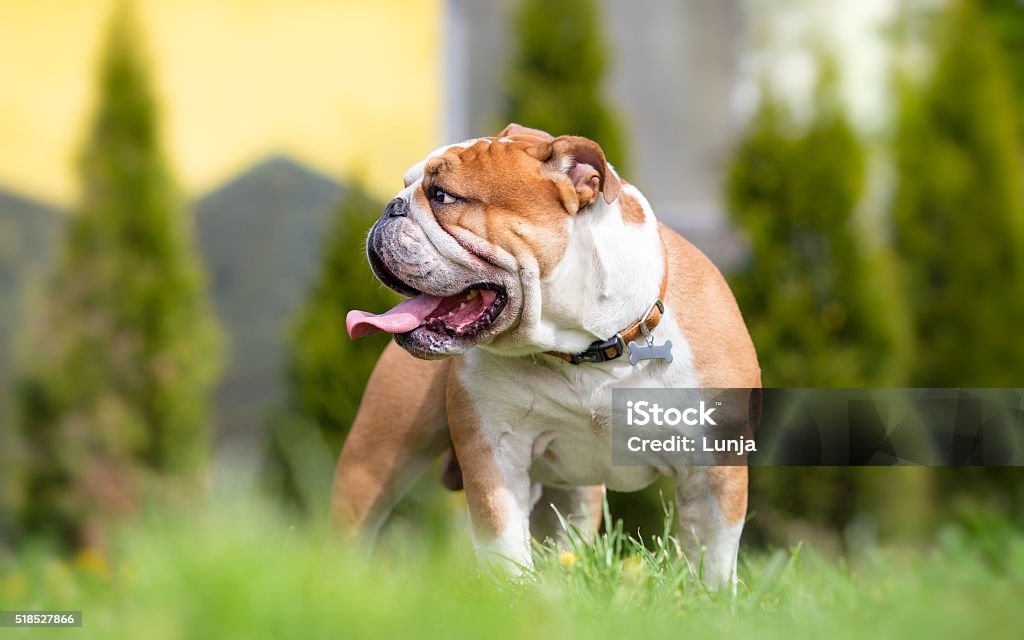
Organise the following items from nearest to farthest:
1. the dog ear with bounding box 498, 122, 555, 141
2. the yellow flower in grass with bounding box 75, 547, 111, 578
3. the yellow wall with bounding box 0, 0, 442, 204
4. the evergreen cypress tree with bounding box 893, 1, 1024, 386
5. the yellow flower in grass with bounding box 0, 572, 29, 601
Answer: the dog ear with bounding box 498, 122, 555, 141, the yellow flower in grass with bounding box 0, 572, 29, 601, the yellow flower in grass with bounding box 75, 547, 111, 578, the evergreen cypress tree with bounding box 893, 1, 1024, 386, the yellow wall with bounding box 0, 0, 442, 204

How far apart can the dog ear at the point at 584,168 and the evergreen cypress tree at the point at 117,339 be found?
192 inches

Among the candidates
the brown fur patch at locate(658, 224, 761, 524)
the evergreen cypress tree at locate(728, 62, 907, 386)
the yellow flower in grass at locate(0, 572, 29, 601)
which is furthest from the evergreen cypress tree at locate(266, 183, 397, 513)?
the brown fur patch at locate(658, 224, 761, 524)

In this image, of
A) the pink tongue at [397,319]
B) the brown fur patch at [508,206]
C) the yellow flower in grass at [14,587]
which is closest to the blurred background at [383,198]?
the yellow flower in grass at [14,587]

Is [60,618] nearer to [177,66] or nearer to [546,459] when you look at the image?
[546,459]

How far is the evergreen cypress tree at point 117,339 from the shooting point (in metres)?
7.18

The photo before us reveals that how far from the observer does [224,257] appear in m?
8.52

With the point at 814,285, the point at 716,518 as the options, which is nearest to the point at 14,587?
the point at 716,518

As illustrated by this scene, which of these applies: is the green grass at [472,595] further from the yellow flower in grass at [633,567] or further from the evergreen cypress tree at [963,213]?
the evergreen cypress tree at [963,213]

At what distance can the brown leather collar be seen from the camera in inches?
127

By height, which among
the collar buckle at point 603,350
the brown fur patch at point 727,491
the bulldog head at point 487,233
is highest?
the bulldog head at point 487,233

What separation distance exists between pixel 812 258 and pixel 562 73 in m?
1.99

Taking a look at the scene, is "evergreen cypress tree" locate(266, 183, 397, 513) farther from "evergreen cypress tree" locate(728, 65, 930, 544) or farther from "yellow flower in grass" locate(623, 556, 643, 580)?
"yellow flower in grass" locate(623, 556, 643, 580)

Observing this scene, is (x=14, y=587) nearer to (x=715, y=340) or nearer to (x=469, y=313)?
(x=469, y=313)

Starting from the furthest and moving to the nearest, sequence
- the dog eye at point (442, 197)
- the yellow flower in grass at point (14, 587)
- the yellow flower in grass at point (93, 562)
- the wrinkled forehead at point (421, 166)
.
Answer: the yellow flower in grass at point (93, 562) → the yellow flower in grass at point (14, 587) → the wrinkled forehead at point (421, 166) → the dog eye at point (442, 197)
